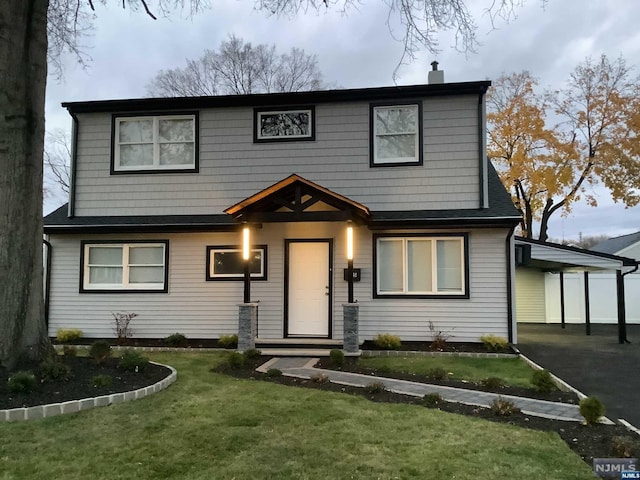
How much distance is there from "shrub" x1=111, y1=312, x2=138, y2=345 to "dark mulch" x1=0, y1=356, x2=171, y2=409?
3517mm

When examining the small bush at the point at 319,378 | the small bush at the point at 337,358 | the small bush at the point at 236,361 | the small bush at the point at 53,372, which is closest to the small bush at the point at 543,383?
the small bush at the point at 319,378

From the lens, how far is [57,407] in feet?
16.7

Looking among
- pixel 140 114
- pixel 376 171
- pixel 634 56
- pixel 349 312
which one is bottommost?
pixel 349 312

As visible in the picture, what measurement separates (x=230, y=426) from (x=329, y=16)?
654cm

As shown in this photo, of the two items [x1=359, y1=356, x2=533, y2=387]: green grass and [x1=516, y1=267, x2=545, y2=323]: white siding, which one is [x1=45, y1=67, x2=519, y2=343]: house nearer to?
[x1=359, y1=356, x2=533, y2=387]: green grass

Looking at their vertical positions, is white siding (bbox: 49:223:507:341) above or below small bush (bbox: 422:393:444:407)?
above

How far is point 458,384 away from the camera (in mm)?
6730

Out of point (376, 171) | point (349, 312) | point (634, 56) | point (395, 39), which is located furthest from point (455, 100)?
point (634, 56)

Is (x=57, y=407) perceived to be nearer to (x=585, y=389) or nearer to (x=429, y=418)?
(x=429, y=418)

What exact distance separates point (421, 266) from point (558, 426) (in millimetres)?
5502

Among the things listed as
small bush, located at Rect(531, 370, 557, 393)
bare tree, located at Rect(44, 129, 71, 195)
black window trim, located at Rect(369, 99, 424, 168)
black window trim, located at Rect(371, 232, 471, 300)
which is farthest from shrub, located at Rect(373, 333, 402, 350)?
bare tree, located at Rect(44, 129, 71, 195)

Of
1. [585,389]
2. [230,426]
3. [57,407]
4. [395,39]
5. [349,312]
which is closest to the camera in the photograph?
[230,426]

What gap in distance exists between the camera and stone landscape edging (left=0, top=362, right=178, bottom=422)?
16.0ft

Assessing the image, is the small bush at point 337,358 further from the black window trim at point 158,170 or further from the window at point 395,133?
the black window trim at point 158,170
